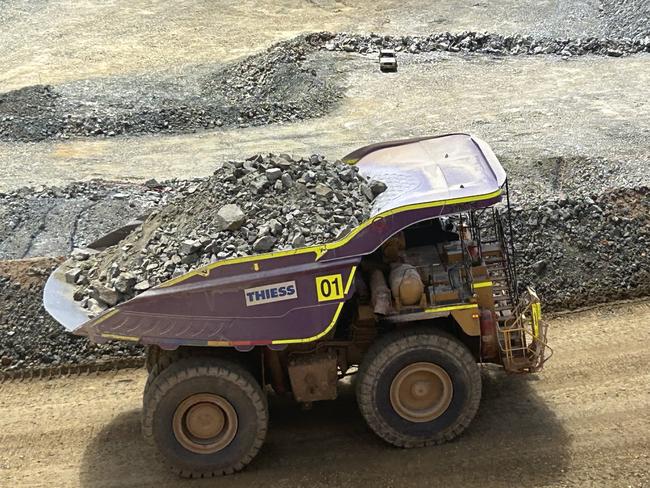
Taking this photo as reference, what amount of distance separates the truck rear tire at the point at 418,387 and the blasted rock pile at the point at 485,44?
16060 mm

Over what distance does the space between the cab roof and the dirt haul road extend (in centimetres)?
233

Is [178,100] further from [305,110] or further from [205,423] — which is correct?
[205,423]

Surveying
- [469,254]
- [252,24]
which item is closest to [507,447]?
[469,254]

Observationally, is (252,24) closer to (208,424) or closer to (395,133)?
(395,133)

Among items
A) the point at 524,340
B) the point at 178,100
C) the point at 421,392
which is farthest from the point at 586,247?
the point at 178,100

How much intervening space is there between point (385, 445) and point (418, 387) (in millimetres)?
700

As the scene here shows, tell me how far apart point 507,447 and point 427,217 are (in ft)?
7.65

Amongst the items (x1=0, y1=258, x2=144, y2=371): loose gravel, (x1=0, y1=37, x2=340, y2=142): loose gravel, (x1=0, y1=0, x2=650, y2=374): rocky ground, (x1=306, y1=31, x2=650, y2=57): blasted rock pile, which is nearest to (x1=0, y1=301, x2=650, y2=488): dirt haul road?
(x1=0, y1=258, x2=144, y2=371): loose gravel

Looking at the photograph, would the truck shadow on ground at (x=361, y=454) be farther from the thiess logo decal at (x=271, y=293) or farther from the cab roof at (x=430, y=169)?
the cab roof at (x=430, y=169)

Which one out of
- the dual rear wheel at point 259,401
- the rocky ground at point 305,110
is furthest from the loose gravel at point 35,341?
the dual rear wheel at point 259,401

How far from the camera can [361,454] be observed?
804 cm

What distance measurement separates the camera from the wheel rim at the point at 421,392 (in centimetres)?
780

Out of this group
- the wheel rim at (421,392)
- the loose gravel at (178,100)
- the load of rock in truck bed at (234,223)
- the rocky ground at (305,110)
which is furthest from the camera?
the loose gravel at (178,100)

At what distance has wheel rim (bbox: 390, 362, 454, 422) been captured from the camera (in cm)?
780
